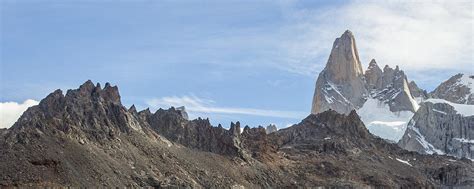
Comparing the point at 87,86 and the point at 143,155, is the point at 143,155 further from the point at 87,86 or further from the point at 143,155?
the point at 87,86

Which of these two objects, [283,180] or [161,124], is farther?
[161,124]

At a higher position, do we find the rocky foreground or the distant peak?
the distant peak

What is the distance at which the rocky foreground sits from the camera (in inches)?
4363

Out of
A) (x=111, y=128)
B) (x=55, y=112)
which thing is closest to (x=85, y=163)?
(x=111, y=128)

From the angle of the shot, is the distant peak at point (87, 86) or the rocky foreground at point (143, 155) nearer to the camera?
the rocky foreground at point (143, 155)

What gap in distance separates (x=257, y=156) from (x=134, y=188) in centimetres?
5470

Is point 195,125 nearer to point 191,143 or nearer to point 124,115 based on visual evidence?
point 191,143

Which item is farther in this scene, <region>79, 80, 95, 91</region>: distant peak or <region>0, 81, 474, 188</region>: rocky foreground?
<region>79, 80, 95, 91</region>: distant peak

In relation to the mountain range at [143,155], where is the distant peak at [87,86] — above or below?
above

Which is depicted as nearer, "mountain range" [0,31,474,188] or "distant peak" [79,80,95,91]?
"mountain range" [0,31,474,188]

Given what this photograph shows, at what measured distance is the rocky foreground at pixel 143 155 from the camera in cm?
11081

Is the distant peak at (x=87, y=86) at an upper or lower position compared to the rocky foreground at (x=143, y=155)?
upper

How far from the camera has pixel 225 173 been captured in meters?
144

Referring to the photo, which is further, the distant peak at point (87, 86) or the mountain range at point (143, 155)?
the distant peak at point (87, 86)
